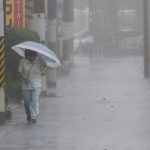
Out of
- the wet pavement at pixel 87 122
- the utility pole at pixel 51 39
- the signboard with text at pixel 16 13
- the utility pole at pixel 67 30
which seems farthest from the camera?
→ the utility pole at pixel 67 30

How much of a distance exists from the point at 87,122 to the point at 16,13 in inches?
303

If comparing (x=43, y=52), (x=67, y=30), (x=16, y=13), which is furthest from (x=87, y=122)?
(x=67, y=30)

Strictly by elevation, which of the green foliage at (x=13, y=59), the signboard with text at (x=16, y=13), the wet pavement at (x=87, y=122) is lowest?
the wet pavement at (x=87, y=122)

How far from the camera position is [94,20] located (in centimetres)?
6425

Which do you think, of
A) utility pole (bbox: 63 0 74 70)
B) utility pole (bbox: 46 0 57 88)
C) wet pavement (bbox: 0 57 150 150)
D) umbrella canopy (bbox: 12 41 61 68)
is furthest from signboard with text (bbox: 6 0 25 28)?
utility pole (bbox: 63 0 74 70)

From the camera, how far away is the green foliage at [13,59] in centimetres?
2127

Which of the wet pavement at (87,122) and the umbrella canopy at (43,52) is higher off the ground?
the umbrella canopy at (43,52)

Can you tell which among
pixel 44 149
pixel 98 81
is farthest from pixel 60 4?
pixel 44 149

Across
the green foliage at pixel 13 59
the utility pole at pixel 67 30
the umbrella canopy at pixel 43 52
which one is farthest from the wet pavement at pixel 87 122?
the utility pole at pixel 67 30

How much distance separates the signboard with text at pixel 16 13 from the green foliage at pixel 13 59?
259 centimetres

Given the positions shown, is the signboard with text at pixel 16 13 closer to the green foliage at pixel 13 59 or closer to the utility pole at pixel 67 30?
the green foliage at pixel 13 59

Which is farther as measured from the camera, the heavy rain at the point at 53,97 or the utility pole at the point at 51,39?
the utility pole at the point at 51,39

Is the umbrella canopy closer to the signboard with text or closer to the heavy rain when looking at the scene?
the heavy rain

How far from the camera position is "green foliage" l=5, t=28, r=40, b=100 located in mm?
21266
